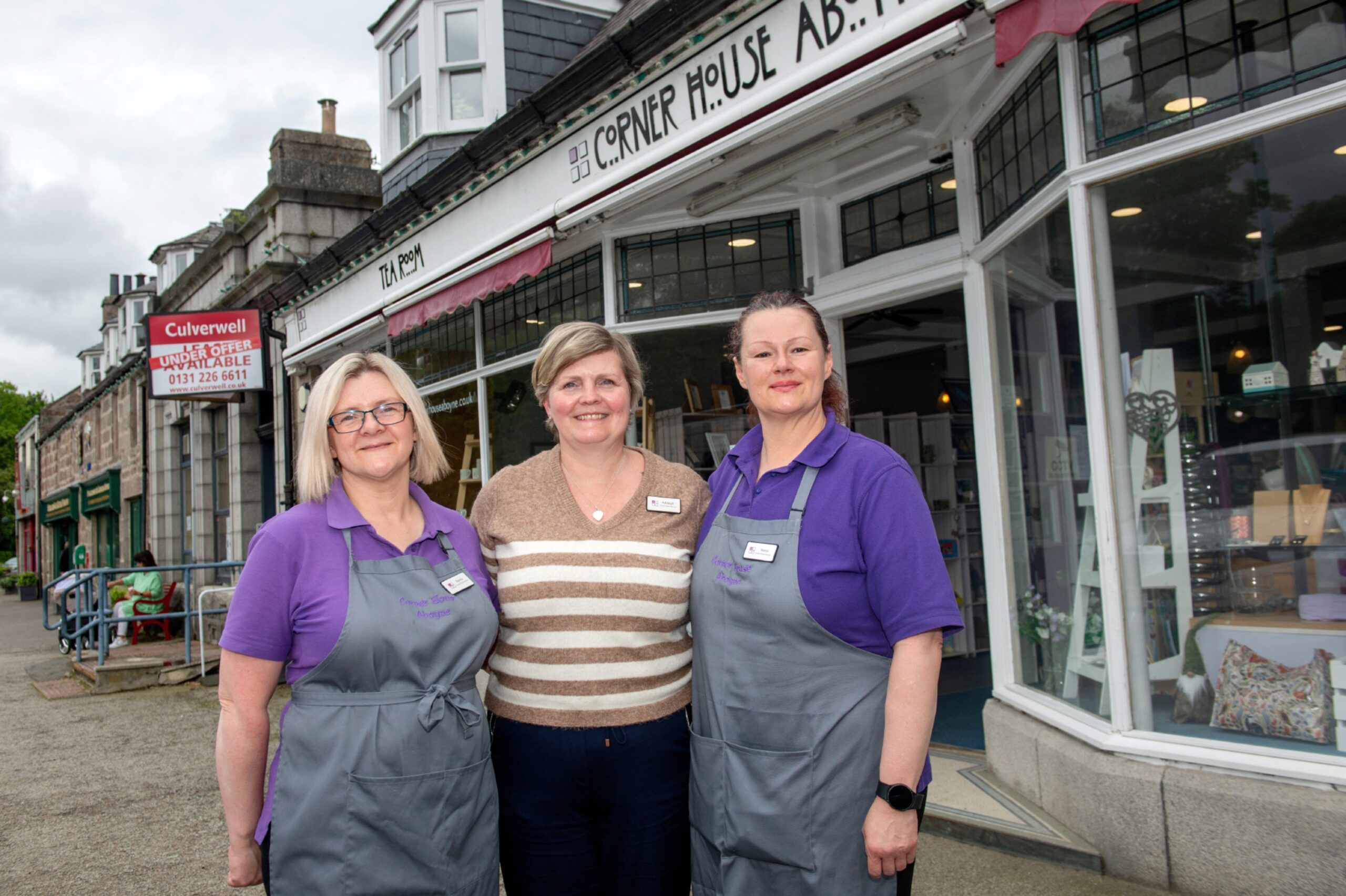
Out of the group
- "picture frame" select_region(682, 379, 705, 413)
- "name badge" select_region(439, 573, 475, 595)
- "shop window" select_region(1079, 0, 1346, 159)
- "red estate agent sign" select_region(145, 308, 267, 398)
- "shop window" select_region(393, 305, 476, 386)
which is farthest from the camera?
"red estate agent sign" select_region(145, 308, 267, 398)

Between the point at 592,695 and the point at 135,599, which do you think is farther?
the point at 135,599

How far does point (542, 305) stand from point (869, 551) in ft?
17.7

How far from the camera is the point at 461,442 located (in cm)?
789

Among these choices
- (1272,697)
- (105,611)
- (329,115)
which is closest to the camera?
(1272,697)

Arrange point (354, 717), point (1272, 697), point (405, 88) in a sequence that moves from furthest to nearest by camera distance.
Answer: point (405, 88) → point (1272, 697) → point (354, 717)

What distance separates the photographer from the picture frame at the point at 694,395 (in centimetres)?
596

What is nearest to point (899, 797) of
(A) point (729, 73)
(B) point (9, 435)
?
(A) point (729, 73)

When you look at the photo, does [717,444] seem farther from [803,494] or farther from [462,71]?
[462,71]

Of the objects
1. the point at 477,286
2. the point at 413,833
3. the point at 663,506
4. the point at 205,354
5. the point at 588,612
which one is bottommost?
the point at 413,833

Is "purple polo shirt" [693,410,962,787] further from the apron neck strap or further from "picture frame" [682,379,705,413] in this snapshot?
"picture frame" [682,379,705,413]

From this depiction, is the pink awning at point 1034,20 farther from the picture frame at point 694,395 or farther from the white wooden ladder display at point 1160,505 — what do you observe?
the picture frame at point 694,395

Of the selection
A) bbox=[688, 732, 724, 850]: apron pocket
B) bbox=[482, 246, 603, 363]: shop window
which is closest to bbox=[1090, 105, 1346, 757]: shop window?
bbox=[688, 732, 724, 850]: apron pocket

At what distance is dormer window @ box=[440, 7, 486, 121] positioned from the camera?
376 inches

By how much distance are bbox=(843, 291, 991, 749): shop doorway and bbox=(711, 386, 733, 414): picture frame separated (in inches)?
47.1
